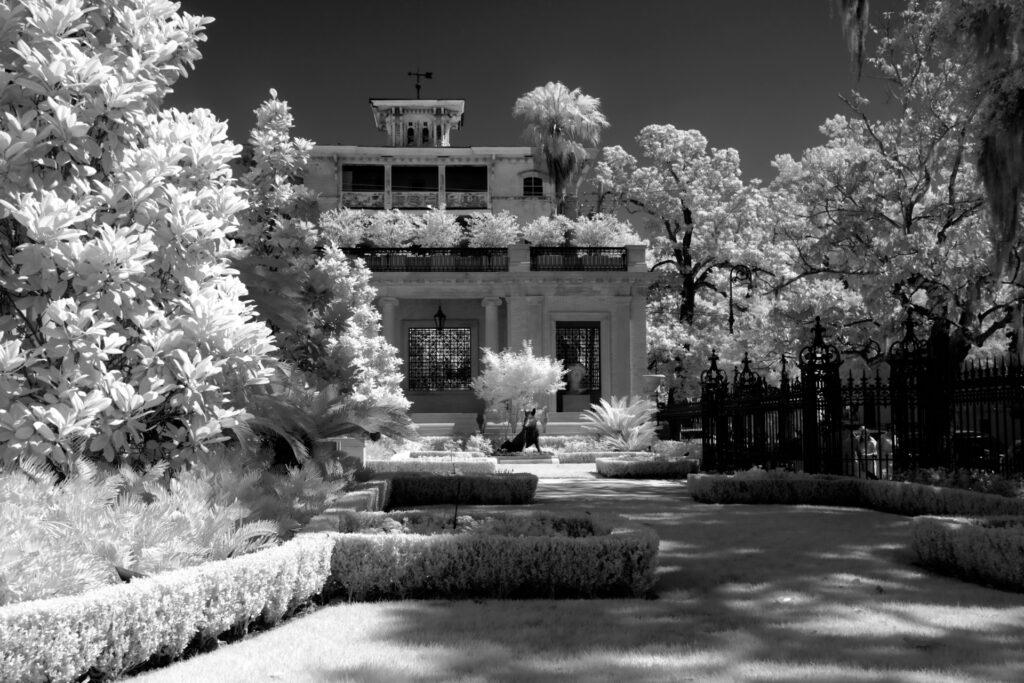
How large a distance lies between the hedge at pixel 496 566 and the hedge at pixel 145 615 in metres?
0.69

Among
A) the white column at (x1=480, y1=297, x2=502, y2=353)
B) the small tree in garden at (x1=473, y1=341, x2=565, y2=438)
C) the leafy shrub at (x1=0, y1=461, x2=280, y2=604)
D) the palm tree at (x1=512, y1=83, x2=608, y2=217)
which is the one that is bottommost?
the leafy shrub at (x1=0, y1=461, x2=280, y2=604)

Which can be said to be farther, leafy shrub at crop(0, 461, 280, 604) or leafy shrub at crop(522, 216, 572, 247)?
leafy shrub at crop(522, 216, 572, 247)

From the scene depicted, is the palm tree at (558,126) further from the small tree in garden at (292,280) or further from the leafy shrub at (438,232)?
the small tree in garden at (292,280)

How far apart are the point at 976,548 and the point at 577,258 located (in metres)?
28.9

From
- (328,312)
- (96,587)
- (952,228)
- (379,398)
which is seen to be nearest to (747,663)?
(96,587)

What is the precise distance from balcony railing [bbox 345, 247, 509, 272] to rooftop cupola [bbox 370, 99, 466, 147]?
1775cm

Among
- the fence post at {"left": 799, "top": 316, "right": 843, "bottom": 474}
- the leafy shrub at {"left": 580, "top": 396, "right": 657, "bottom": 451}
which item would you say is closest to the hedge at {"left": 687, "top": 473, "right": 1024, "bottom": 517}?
the fence post at {"left": 799, "top": 316, "right": 843, "bottom": 474}

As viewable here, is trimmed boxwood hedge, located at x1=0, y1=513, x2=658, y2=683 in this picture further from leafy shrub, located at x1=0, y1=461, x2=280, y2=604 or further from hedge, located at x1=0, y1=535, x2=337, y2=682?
leafy shrub, located at x1=0, y1=461, x2=280, y2=604

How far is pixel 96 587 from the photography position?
195 inches

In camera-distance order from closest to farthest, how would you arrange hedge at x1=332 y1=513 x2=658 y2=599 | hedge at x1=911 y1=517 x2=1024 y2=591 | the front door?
hedge at x1=332 y1=513 x2=658 y2=599 < hedge at x1=911 y1=517 x2=1024 y2=591 < the front door

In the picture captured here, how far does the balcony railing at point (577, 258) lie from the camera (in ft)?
116

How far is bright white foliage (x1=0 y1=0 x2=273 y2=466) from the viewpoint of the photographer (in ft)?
19.5

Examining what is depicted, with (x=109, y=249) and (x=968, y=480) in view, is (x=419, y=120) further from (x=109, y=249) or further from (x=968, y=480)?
(x=109, y=249)

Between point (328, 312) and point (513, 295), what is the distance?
860 inches
